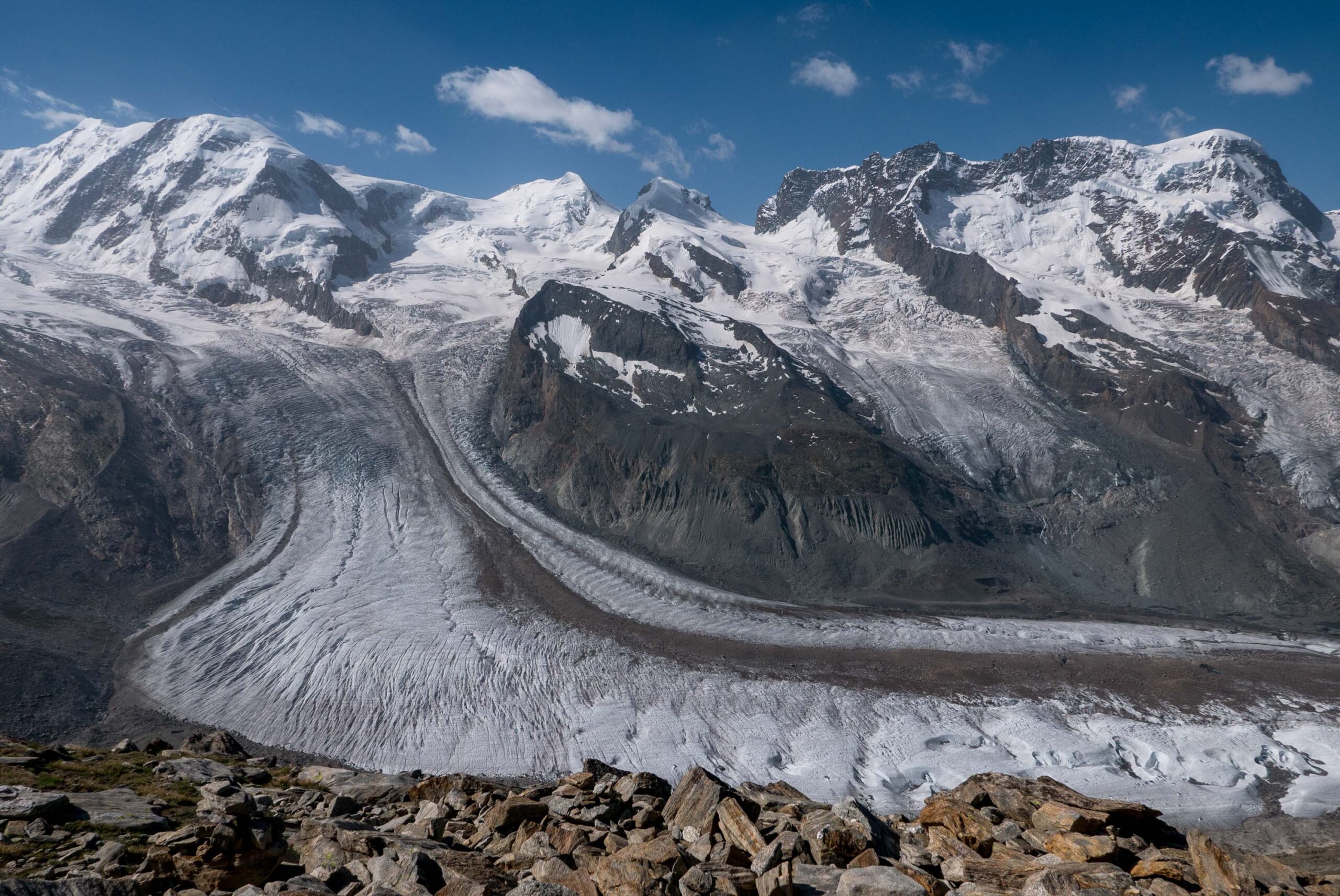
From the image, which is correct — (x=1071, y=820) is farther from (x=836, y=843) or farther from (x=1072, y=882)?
(x=836, y=843)

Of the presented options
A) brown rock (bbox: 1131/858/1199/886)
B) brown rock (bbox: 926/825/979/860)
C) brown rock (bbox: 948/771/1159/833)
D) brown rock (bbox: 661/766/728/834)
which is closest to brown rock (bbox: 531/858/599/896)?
brown rock (bbox: 661/766/728/834)

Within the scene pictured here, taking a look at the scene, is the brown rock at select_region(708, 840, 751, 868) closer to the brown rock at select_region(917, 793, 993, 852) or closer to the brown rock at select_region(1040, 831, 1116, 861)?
the brown rock at select_region(917, 793, 993, 852)

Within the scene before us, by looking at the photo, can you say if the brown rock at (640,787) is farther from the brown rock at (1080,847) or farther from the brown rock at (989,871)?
the brown rock at (1080,847)

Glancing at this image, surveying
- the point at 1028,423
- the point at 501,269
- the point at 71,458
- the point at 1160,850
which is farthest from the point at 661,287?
the point at 1160,850

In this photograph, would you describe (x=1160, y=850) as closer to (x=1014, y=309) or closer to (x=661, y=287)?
(x=1014, y=309)

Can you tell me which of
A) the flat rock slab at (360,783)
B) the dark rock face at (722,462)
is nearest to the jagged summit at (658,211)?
the dark rock face at (722,462)

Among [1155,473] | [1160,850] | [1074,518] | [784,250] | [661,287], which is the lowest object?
[1160,850]

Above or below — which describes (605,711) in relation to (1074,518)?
below
